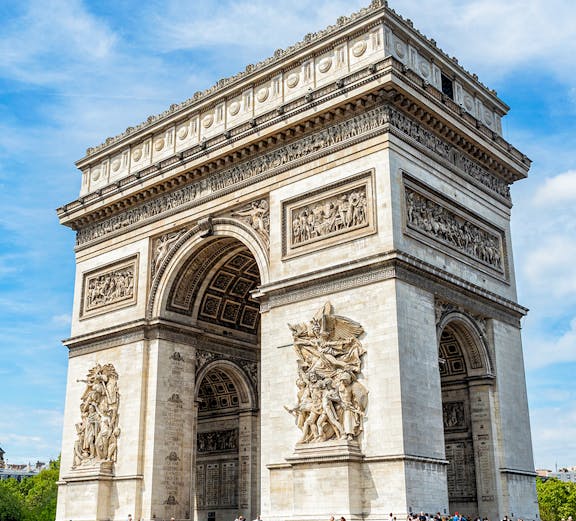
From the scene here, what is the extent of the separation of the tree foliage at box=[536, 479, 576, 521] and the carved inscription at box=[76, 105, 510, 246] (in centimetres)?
4198

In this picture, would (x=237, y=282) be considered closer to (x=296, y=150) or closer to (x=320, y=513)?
(x=296, y=150)

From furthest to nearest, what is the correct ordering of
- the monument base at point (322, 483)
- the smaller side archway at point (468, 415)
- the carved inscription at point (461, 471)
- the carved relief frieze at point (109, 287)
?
the carved relief frieze at point (109, 287) → the carved inscription at point (461, 471) → the smaller side archway at point (468, 415) → the monument base at point (322, 483)

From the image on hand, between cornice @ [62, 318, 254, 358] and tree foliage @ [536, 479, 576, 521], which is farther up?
cornice @ [62, 318, 254, 358]

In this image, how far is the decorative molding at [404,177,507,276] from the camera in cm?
2152

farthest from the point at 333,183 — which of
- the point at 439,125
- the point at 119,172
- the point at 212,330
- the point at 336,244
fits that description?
the point at 119,172

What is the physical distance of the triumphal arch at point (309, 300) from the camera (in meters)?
19.9

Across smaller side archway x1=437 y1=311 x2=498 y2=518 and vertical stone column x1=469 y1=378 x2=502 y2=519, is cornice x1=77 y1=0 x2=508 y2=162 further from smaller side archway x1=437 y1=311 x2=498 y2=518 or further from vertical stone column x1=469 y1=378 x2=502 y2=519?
vertical stone column x1=469 y1=378 x2=502 y2=519

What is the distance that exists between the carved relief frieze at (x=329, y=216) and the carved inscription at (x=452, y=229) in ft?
3.80

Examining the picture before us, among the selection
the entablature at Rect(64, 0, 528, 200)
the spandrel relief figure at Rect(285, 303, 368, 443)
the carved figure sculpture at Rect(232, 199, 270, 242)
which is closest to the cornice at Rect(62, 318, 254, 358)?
the carved figure sculpture at Rect(232, 199, 270, 242)

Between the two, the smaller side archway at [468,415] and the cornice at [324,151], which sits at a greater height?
the cornice at [324,151]

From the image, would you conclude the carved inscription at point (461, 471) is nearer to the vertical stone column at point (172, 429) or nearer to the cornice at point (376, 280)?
the cornice at point (376, 280)

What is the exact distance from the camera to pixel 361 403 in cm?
1959

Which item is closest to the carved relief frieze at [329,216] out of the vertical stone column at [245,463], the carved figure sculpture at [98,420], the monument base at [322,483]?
the monument base at [322,483]

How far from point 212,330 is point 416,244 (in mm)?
9449
